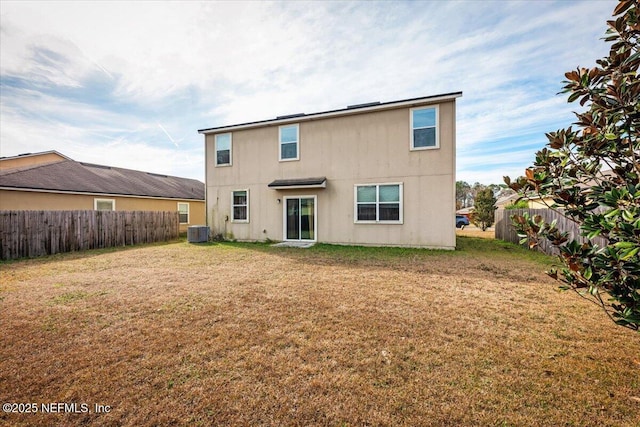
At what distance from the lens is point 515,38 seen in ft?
25.7

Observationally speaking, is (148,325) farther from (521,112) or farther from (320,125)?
(521,112)

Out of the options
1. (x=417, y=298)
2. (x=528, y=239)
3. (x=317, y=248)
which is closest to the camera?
(x=528, y=239)

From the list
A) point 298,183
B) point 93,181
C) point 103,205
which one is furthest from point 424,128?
point 93,181

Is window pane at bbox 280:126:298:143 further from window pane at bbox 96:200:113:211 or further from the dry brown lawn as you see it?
window pane at bbox 96:200:113:211

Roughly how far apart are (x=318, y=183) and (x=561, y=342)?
29.8 feet

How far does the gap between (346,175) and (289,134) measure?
349 cm

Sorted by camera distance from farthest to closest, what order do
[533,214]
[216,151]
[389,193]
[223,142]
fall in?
[216,151] < [223,142] < [389,193] < [533,214]

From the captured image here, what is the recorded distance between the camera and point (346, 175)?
11.5m

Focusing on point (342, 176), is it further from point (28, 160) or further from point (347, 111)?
point (28, 160)

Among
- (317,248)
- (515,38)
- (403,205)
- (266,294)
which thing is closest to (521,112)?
(515,38)

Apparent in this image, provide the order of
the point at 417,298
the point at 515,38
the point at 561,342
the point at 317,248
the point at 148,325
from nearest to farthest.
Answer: the point at 561,342 < the point at 148,325 < the point at 417,298 < the point at 515,38 < the point at 317,248

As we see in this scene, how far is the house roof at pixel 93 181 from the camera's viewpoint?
13383 mm

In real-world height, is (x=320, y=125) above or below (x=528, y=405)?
above

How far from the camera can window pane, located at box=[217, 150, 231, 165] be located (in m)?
13.6
